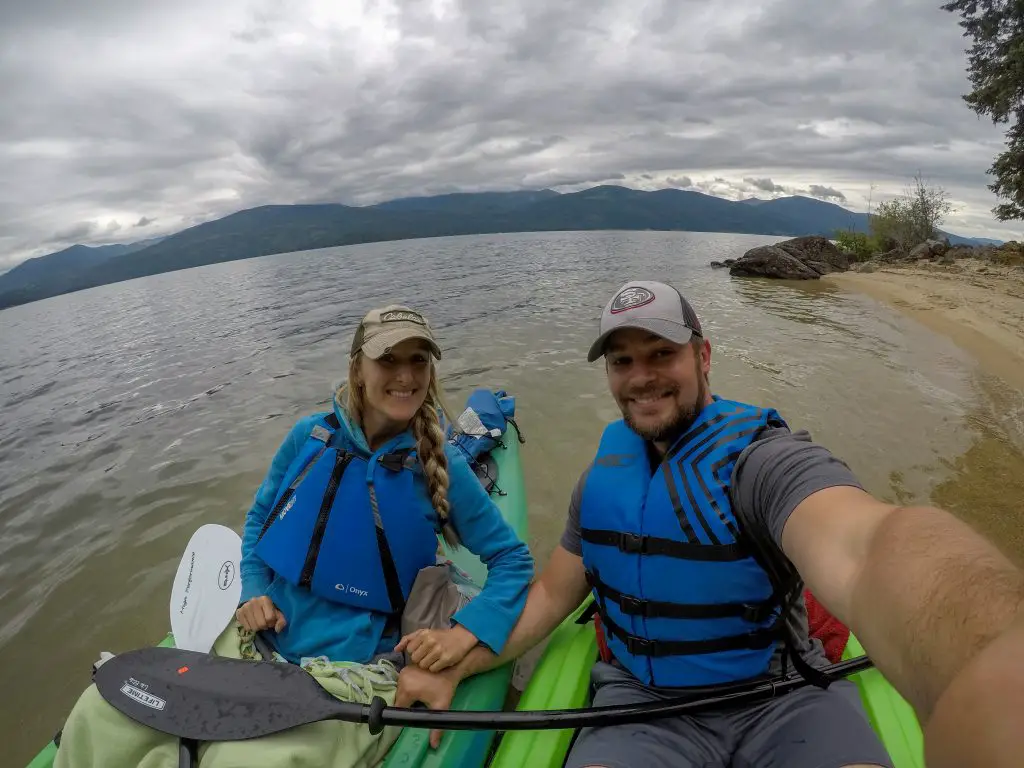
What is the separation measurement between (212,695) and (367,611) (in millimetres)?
774

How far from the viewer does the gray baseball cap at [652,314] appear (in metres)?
2.38

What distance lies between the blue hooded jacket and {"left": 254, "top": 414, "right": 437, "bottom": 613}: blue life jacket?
9 cm

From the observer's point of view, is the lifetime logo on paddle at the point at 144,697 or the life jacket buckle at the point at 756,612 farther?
the life jacket buckle at the point at 756,612

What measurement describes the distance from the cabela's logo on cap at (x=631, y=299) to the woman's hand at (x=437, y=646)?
1.82m

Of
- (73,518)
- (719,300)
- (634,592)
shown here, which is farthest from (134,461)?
(719,300)

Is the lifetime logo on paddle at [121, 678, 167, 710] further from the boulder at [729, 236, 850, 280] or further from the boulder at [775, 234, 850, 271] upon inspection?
the boulder at [775, 234, 850, 271]

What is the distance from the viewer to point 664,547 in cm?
224

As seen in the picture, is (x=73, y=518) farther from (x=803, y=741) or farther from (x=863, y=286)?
(x=863, y=286)

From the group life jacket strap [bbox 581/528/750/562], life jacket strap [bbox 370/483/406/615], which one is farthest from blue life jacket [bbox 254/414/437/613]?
life jacket strap [bbox 581/528/750/562]

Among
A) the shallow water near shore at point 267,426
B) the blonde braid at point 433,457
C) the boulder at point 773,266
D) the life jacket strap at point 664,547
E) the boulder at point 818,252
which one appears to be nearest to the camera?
the life jacket strap at point 664,547

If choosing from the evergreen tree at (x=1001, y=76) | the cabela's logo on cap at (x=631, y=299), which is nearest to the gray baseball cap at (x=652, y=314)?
the cabela's logo on cap at (x=631, y=299)

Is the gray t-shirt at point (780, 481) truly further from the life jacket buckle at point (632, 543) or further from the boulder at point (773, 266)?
the boulder at point (773, 266)

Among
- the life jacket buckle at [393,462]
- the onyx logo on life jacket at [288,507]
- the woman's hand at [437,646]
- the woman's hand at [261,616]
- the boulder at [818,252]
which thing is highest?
the boulder at [818,252]

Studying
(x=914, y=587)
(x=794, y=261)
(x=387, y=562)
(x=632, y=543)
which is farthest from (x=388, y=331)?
(x=794, y=261)
